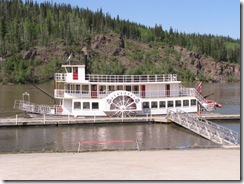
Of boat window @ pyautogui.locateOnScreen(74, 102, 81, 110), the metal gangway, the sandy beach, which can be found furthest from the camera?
boat window @ pyautogui.locateOnScreen(74, 102, 81, 110)

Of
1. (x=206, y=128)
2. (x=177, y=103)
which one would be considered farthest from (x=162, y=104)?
(x=206, y=128)

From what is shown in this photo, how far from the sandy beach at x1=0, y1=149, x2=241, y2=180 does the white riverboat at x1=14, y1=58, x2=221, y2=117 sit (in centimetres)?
1883

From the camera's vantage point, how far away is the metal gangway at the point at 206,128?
1067 inches

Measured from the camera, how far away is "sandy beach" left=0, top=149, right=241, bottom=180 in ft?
44.3

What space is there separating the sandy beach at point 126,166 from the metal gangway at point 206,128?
7.34 metres

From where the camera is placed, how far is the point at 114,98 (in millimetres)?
38938

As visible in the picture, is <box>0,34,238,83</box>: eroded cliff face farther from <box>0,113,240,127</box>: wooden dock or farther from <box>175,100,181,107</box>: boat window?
<box>175,100,181,107</box>: boat window

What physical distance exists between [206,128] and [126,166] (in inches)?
609

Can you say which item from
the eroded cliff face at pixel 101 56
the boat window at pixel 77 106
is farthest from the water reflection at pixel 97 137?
the eroded cliff face at pixel 101 56

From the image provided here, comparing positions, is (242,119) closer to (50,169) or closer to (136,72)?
(50,169)

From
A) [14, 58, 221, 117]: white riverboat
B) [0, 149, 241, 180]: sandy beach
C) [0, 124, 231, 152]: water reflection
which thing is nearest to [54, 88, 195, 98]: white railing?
[14, 58, 221, 117]: white riverboat

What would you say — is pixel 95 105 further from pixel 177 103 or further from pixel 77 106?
pixel 177 103

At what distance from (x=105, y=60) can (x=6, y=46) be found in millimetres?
45357

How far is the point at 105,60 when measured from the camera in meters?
183
